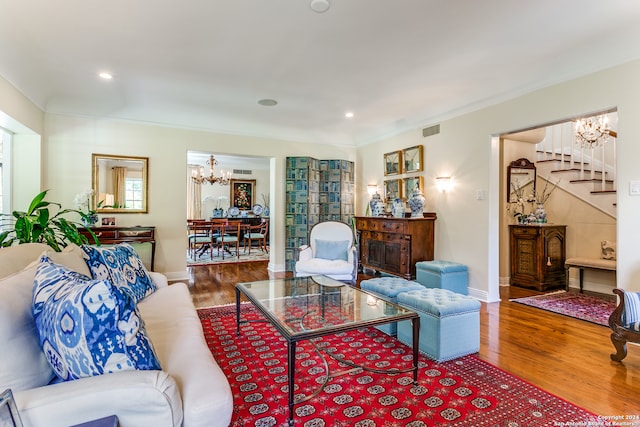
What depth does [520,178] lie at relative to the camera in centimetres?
511

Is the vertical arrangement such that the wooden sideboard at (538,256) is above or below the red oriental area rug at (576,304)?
above

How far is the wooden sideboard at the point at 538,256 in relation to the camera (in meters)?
4.51

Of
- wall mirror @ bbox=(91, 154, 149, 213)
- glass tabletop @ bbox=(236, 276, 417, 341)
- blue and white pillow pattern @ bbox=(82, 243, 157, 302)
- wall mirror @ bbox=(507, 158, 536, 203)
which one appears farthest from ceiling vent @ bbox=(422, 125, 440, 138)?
wall mirror @ bbox=(91, 154, 149, 213)

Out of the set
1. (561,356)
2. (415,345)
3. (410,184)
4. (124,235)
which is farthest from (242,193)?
(561,356)

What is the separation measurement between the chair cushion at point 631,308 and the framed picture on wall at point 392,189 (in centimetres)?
332

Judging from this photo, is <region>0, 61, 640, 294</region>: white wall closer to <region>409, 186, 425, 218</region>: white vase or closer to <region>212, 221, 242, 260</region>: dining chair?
<region>409, 186, 425, 218</region>: white vase

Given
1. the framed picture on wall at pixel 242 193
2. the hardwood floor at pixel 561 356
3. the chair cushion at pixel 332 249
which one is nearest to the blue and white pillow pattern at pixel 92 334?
the hardwood floor at pixel 561 356

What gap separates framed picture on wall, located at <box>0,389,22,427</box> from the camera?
794 mm

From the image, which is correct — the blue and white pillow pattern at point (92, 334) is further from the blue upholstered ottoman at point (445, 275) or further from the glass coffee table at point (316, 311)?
the blue upholstered ottoman at point (445, 275)

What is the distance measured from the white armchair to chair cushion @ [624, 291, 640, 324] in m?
2.45

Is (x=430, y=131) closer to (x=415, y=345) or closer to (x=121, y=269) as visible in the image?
(x=415, y=345)

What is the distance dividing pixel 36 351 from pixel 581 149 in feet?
21.8

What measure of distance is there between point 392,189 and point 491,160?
1852 millimetres

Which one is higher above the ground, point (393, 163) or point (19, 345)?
point (393, 163)
